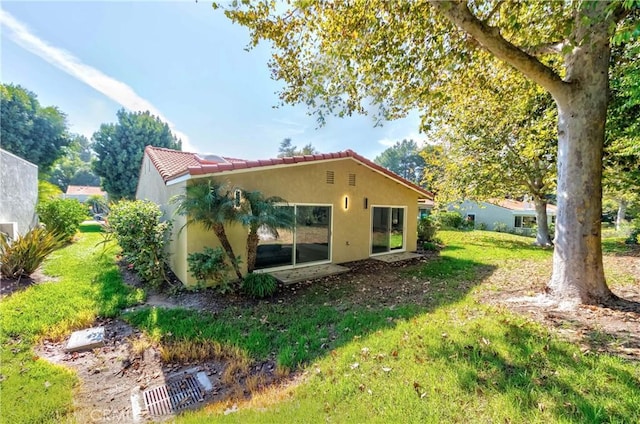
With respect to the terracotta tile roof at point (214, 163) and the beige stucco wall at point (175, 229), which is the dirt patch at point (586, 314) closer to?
→ the terracotta tile roof at point (214, 163)

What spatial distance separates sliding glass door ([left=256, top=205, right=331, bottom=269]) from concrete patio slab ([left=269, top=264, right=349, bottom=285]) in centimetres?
30

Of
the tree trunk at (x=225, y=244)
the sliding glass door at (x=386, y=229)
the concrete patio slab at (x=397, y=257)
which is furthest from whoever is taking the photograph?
the sliding glass door at (x=386, y=229)

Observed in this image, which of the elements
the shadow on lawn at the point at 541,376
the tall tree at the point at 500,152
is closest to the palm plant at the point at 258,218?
the shadow on lawn at the point at 541,376

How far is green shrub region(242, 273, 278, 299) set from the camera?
6930 millimetres

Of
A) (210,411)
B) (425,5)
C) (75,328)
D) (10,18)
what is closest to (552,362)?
(210,411)

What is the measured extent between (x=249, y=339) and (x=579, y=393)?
4522 mm

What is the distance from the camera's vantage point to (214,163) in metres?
7.87

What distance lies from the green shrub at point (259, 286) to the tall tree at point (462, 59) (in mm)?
4932

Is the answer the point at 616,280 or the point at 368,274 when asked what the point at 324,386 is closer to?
the point at 368,274

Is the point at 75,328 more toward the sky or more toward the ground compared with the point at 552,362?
more toward the ground

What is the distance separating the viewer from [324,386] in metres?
3.39

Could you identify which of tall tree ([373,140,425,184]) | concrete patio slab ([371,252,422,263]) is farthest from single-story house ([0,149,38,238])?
tall tree ([373,140,425,184])

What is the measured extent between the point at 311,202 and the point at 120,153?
22850mm

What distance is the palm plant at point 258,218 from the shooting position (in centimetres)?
696
